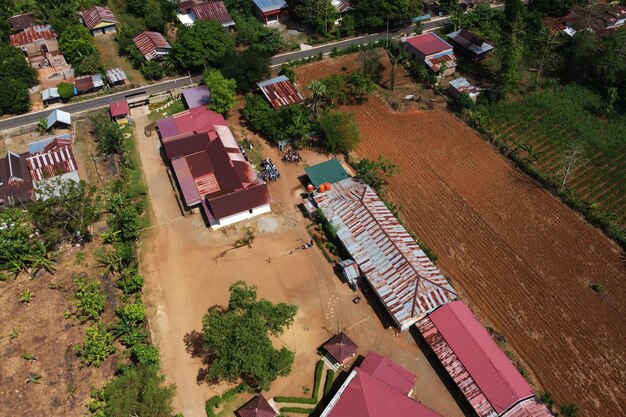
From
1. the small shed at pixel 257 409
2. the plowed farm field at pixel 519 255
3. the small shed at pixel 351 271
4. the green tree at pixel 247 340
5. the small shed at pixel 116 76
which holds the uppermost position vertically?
the small shed at pixel 116 76

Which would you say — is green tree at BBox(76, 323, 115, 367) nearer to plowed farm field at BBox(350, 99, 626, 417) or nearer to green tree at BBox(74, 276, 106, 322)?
green tree at BBox(74, 276, 106, 322)

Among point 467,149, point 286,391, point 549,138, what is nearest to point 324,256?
point 286,391

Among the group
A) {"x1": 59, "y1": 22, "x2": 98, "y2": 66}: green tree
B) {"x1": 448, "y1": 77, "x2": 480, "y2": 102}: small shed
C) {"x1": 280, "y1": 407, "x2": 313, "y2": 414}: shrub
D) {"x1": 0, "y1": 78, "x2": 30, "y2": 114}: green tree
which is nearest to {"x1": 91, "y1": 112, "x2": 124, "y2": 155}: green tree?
{"x1": 0, "y1": 78, "x2": 30, "y2": 114}: green tree

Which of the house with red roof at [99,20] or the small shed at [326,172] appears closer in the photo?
the small shed at [326,172]

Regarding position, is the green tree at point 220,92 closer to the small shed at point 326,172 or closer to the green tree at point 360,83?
the small shed at point 326,172

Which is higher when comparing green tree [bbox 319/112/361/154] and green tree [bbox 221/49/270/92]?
green tree [bbox 221/49/270/92]

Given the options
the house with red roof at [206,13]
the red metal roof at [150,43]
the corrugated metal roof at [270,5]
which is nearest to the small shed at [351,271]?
the red metal roof at [150,43]
